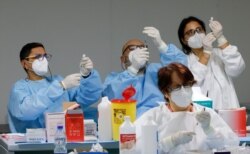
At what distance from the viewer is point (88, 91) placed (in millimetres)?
4051

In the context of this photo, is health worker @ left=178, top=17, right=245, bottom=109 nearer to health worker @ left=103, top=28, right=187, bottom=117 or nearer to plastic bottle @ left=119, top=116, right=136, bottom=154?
Result: health worker @ left=103, top=28, right=187, bottom=117

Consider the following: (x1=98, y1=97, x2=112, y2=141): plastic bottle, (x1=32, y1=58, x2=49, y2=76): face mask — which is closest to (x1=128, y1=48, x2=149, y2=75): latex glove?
(x1=32, y1=58, x2=49, y2=76): face mask

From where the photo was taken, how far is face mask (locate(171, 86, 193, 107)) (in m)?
3.05

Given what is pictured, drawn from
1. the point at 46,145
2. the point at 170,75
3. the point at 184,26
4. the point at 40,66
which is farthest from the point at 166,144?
the point at 184,26

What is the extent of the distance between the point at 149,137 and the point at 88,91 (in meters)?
1.20

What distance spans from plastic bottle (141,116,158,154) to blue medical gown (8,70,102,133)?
3.51ft

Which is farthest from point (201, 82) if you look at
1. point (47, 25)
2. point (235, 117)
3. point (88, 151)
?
point (88, 151)

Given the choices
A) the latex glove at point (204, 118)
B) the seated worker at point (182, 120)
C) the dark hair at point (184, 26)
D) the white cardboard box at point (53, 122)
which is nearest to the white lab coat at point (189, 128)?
the seated worker at point (182, 120)

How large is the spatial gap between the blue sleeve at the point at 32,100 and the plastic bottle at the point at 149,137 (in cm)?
107

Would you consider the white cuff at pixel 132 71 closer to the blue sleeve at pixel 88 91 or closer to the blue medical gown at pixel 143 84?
the blue medical gown at pixel 143 84

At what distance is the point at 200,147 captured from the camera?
3066 millimetres

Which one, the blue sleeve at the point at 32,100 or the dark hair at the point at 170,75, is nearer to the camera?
the dark hair at the point at 170,75

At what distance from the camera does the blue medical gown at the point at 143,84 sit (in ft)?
13.3

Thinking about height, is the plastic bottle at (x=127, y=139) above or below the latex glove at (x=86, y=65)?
below
